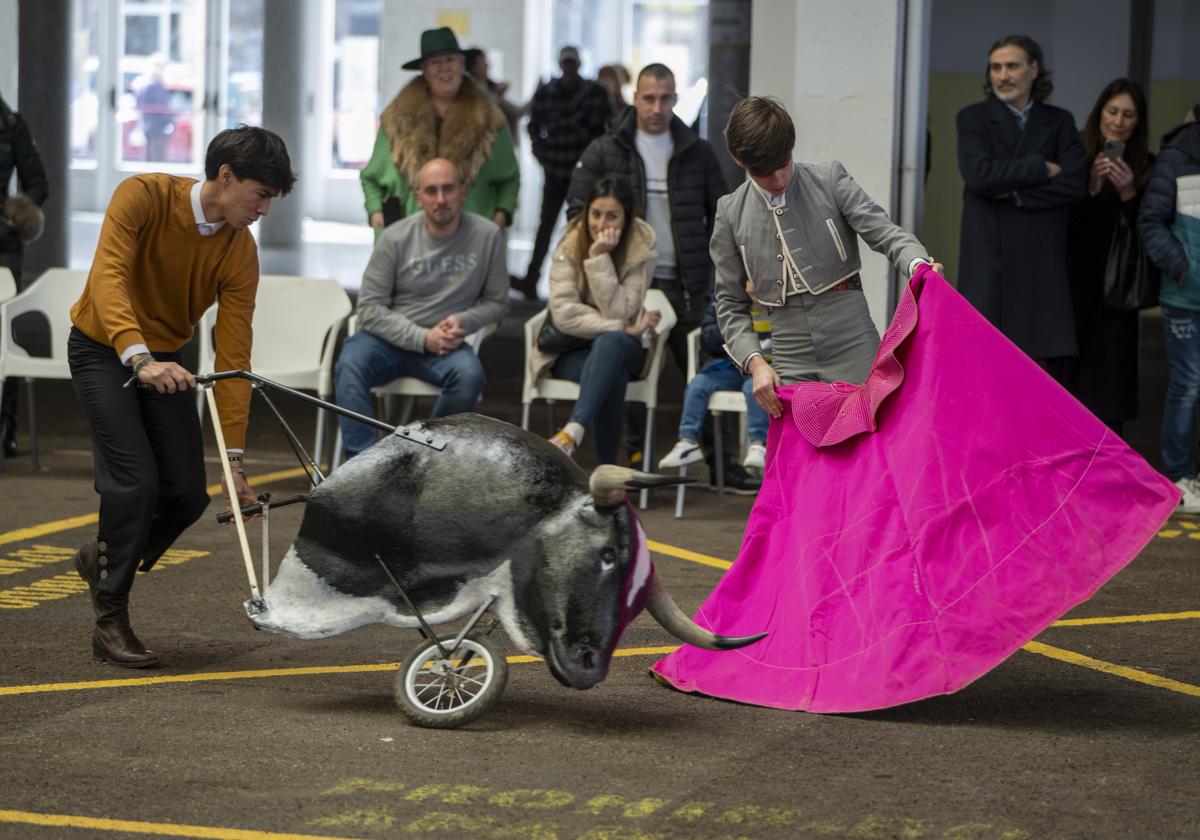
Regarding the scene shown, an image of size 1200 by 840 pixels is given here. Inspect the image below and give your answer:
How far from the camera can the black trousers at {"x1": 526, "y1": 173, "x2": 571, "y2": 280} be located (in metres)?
16.0

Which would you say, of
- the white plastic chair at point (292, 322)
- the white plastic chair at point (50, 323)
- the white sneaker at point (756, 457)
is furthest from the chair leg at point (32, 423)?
the white sneaker at point (756, 457)

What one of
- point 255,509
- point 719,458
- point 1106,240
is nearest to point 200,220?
point 255,509

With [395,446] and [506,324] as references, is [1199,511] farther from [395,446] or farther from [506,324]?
[506,324]

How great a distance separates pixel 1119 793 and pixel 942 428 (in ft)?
4.06

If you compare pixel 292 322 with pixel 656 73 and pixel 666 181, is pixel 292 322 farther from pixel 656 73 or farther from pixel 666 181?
pixel 656 73

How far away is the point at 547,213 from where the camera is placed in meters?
16.3

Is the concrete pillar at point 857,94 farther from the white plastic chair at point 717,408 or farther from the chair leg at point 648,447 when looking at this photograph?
the chair leg at point 648,447

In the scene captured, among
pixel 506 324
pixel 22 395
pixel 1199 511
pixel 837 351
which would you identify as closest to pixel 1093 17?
pixel 506 324

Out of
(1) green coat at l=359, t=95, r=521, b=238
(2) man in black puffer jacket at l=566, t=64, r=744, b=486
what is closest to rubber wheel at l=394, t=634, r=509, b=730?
(2) man in black puffer jacket at l=566, t=64, r=744, b=486

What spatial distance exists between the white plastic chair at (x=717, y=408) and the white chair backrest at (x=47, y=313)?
10.6ft

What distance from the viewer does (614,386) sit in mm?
8906

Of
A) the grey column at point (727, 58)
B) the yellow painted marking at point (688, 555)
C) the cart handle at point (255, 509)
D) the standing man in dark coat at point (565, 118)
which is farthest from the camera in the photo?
the standing man in dark coat at point (565, 118)

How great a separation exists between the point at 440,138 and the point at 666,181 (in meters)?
1.30

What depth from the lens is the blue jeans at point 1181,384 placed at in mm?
9047
